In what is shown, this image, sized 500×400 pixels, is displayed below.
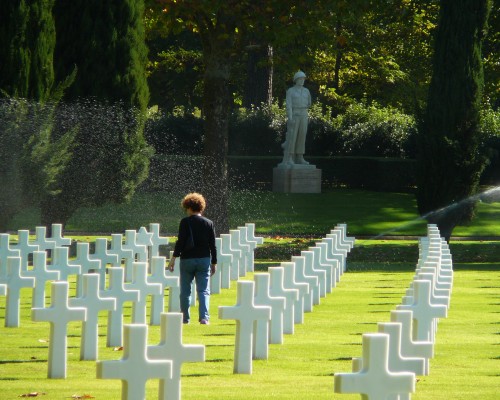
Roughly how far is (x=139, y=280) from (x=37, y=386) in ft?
10.4

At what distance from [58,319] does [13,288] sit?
10.8ft

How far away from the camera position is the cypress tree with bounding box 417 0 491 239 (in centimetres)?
2858

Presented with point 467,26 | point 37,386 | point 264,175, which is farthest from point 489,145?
point 37,386

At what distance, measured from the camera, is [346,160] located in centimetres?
4209

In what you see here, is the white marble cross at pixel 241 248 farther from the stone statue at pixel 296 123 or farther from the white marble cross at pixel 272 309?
the stone statue at pixel 296 123

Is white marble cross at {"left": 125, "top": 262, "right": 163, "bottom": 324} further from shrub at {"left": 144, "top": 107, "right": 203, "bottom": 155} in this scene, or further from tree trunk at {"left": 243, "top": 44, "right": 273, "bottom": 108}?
tree trunk at {"left": 243, "top": 44, "right": 273, "bottom": 108}

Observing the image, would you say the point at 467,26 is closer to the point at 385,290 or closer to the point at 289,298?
the point at 385,290

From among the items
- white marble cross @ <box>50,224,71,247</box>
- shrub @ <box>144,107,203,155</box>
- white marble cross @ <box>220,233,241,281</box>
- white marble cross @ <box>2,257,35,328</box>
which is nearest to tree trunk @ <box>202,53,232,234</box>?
white marble cross @ <box>220,233,241,281</box>

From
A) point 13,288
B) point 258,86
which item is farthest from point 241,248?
point 258,86

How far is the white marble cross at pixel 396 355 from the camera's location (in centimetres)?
714

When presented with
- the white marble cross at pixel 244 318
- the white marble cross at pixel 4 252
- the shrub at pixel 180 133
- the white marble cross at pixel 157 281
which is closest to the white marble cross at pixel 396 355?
the white marble cross at pixel 244 318

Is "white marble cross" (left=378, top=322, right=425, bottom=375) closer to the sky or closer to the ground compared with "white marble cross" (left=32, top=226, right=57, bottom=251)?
closer to the sky

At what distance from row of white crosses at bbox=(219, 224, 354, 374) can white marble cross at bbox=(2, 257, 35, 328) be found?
7.96ft

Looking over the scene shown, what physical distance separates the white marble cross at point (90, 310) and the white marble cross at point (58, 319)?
0.58 meters
